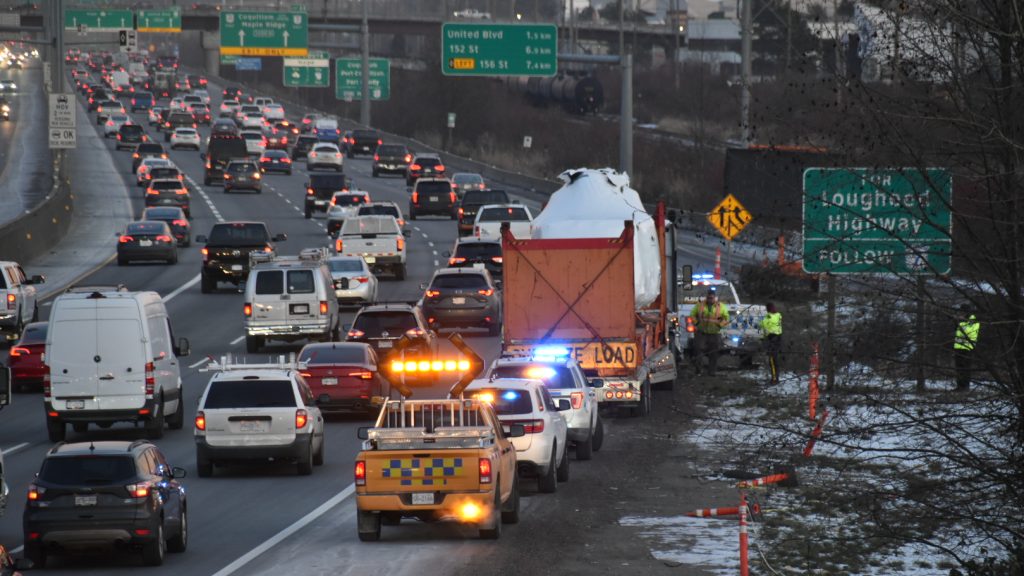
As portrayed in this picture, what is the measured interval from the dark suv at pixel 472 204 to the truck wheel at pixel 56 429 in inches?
1474

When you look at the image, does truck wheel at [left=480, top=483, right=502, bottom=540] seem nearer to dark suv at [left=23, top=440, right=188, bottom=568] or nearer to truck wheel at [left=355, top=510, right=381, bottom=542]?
truck wheel at [left=355, top=510, right=381, bottom=542]

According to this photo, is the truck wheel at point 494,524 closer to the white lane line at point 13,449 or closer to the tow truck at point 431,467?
the tow truck at point 431,467

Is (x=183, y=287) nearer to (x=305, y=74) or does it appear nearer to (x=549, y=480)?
(x=549, y=480)

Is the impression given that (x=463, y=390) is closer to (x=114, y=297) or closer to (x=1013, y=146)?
(x=114, y=297)

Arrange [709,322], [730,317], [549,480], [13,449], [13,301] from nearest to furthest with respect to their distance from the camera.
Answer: [549,480], [13,449], [709,322], [730,317], [13,301]

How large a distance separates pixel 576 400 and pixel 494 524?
21.9 ft

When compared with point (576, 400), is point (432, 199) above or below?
below

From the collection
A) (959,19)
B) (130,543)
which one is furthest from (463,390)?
(959,19)

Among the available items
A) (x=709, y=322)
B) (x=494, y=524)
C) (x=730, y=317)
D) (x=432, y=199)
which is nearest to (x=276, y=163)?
(x=432, y=199)

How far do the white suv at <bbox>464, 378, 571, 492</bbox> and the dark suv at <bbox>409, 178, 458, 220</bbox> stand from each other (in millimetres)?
50878

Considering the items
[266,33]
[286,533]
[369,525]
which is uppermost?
[266,33]

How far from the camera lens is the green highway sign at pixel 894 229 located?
11992 millimetres

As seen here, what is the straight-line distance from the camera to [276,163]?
96.8 meters

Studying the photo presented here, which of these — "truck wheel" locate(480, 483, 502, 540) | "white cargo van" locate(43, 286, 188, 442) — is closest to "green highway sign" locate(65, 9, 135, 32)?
"white cargo van" locate(43, 286, 188, 442)
